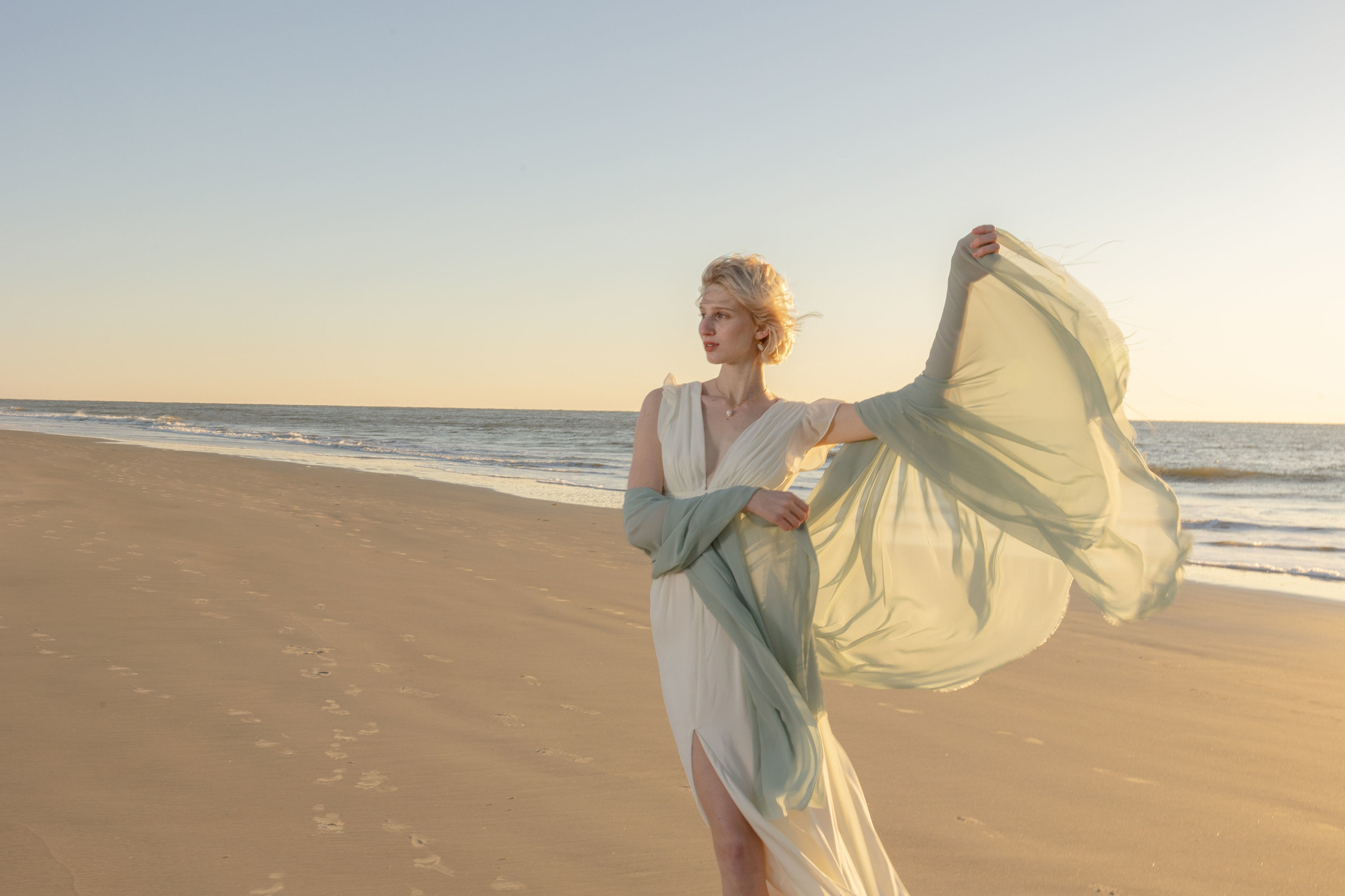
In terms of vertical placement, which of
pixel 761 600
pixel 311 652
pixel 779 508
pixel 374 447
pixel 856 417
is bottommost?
pixel 311 652

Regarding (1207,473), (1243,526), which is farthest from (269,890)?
(1207,473)

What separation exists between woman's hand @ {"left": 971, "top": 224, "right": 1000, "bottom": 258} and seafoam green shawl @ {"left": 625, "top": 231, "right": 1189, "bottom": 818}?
0.03 metres

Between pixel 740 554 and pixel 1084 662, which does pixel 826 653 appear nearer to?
pixel 740 554

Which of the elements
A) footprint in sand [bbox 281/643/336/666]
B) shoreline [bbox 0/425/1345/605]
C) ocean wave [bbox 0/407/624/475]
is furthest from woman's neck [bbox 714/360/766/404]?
ocean wave [bbox 0/407/624/475]

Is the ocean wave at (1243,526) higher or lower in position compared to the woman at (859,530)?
lower

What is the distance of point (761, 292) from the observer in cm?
251

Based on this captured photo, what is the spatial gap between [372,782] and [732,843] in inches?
75.1

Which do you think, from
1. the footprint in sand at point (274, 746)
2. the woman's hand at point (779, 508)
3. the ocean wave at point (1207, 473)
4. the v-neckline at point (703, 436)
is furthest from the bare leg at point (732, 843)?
the ocean wave at point (1207, 473)

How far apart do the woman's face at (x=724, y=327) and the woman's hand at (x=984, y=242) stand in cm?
64

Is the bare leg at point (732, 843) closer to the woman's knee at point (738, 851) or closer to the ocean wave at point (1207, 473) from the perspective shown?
the woman's knee at point (738, 851)

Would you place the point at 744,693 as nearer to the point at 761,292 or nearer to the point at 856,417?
the point at 856,417

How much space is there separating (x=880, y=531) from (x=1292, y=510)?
19580 millimetres

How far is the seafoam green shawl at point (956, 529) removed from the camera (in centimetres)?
237

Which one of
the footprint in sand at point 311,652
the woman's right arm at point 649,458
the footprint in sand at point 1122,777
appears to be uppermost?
the woman's right arm at point 649,458
